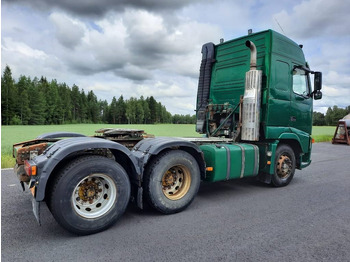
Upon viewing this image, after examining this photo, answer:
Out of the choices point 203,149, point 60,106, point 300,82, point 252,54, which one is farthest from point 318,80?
point 60,106

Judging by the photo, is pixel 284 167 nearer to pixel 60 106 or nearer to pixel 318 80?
pixel 318 80

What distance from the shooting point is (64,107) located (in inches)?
2815

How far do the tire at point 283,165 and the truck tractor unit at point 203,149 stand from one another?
0.02 meters

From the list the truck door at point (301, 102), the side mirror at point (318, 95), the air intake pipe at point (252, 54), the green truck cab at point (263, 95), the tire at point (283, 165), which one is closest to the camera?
the air intake pipe at point (252, 54)

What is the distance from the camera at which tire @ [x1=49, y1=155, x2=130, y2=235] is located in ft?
9.78

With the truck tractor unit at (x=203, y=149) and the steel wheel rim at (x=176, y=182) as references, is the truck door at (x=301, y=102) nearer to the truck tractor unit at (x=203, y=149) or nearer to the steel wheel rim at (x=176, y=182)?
the truck tractor unit at (x=203, y=149)

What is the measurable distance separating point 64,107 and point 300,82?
243 ft

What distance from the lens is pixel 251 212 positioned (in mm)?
4125

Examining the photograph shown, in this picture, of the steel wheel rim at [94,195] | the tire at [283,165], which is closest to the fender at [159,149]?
the steel wheel rim at [94,195]

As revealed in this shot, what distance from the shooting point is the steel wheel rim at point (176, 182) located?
407 cm

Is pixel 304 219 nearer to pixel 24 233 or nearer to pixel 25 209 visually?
pixel 24 233

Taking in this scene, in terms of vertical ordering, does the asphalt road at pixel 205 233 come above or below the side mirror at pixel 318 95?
below

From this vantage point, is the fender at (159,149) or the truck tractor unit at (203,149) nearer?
the truck tractor unit at (203,149)

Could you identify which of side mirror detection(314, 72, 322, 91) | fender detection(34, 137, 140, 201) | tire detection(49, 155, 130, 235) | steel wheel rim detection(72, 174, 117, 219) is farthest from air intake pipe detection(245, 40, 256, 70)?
steel wheel rim detection(72, 174, 117, 219)
